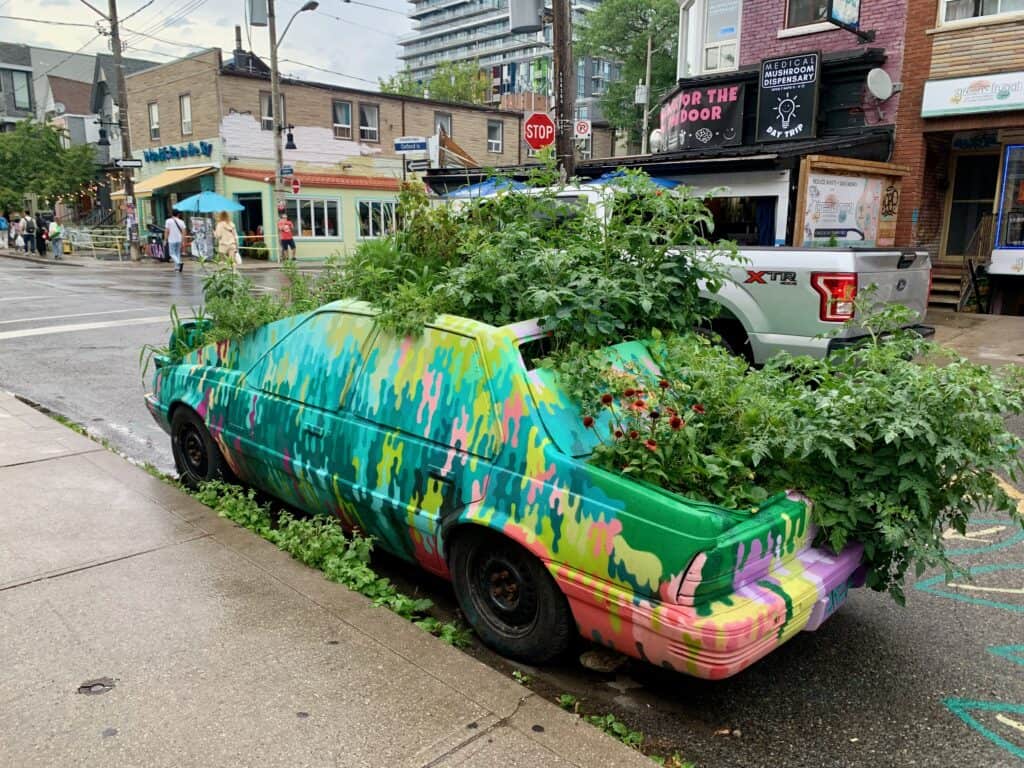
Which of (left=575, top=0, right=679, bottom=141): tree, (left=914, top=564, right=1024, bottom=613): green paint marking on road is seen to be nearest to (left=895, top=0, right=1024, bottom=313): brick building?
(left=914, top=564, right=1024, bottom=613): green paint marking on road

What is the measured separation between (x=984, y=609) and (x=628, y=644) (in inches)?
82.3

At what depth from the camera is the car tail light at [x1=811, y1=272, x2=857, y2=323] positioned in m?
7.12

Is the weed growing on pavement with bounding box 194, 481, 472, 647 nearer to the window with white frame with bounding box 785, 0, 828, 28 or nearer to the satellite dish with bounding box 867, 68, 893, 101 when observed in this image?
the satellite dish with bounding box 867, 68, 893, 101

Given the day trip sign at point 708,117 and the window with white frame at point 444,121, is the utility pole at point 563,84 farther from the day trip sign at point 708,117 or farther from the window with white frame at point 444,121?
the window with white frame at point 444,121

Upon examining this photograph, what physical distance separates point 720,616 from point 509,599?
101 cm

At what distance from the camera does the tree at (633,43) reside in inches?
1973

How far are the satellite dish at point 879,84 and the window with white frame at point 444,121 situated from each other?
26.2 metres

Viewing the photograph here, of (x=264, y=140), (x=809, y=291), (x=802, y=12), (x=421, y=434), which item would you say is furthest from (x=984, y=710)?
(x=264, y=140)

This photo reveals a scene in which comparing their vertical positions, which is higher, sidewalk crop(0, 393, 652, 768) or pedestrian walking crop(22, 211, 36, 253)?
pedestrian walking crop(22, 211, 36, 253)

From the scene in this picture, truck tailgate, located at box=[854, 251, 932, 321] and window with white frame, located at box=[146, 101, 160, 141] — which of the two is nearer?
truck tailgate, located at box=[854, 251, 932, 321]

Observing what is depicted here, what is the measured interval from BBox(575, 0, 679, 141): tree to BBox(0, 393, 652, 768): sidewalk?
49.8 metres

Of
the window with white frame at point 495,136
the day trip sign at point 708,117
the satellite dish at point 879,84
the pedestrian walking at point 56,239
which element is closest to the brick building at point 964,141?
the satellite dish at point 879,84

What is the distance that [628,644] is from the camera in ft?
9.79

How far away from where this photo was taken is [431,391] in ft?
12.0
